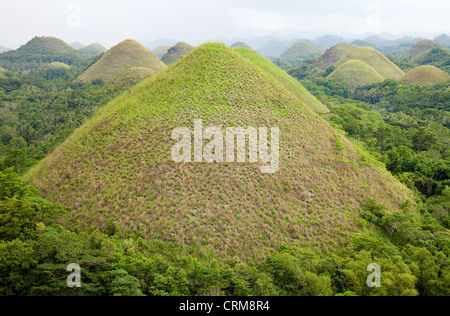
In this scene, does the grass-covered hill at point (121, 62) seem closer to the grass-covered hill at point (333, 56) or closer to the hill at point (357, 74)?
the hill at point (357, 74)

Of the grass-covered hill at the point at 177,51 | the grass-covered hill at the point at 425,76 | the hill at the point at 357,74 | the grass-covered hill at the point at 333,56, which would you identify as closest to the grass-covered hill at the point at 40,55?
the grass-covered hill at the point at 177,51

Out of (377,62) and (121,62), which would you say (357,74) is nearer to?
(377,62)

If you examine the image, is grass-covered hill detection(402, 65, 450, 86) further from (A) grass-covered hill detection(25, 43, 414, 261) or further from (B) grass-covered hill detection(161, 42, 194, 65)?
(B) grass-covered hill detection(161, 42, 194, 65)
